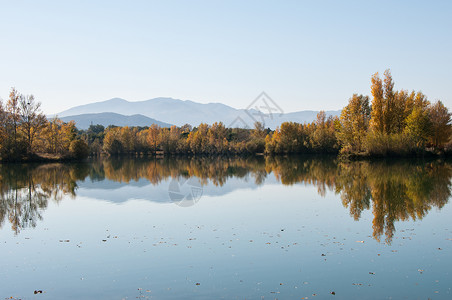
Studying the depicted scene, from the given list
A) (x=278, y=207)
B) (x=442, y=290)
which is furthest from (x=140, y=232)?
(x=442, y=290)

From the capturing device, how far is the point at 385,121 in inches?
1929

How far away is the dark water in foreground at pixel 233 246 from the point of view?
7770 mm

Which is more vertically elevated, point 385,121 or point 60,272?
point 385,121

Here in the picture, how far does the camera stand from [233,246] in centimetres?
1083

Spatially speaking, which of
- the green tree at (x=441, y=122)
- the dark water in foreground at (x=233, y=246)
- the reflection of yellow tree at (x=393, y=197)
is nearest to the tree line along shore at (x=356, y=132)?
the green tree at (x=441, y=122)

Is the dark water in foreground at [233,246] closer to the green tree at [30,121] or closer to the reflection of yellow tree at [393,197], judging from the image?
the reflection of yellow tree at [393,197]

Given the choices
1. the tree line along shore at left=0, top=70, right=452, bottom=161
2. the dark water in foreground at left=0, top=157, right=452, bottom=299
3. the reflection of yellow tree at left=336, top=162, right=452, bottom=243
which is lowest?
the dark water in foreground at left=0, top=157, right=452, bottom=299

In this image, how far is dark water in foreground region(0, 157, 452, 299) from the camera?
25.5ft

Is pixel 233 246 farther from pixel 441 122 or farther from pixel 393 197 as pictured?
pixel 441 122

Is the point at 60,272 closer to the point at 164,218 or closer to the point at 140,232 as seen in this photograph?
the point at 140,232

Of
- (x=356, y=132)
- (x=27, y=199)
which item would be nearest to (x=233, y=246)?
(x=27, y=199)

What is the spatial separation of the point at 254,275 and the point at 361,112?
163 ft

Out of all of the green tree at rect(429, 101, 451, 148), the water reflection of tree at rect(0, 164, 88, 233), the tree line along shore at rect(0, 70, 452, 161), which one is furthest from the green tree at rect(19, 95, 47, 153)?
the green tree at rect(429, 101, 451, 148)

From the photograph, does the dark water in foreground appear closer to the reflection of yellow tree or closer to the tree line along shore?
the reflection of yellow tree
